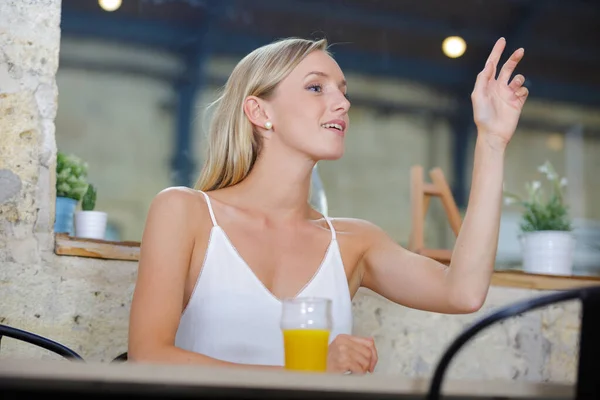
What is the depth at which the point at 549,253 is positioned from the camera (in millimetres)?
2658

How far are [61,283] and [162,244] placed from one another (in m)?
0.65

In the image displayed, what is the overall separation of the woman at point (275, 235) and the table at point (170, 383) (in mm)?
783

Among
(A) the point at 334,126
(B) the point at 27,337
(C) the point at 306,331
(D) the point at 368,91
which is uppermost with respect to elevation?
(D) the point at 368,91

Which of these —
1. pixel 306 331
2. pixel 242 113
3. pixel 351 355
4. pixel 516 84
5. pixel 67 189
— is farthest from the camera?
pixel 67 189

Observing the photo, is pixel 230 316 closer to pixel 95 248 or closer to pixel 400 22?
pixel 95 248

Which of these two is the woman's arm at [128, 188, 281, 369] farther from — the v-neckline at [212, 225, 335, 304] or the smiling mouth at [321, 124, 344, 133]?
the smiling mouth at [321, 124, 344, 133]

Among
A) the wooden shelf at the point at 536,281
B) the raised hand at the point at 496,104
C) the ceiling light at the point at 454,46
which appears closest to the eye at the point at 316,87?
the raised hand at the point at 496,104

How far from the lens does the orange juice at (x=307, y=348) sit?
1.10m

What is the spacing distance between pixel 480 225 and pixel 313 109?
1.50 ft

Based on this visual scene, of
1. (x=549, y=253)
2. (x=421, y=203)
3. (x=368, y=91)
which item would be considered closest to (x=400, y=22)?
(x=368, y=91)

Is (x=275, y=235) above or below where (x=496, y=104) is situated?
below

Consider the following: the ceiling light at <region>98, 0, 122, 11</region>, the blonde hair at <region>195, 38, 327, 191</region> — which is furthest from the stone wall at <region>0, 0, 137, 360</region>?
the ceiling light at <region>98, 0, 122, 11</region>

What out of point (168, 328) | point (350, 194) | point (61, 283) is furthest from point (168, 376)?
point (350, 194)

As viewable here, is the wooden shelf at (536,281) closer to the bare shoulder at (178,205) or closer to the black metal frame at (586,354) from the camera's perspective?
the bare shoulder at (178,205)
